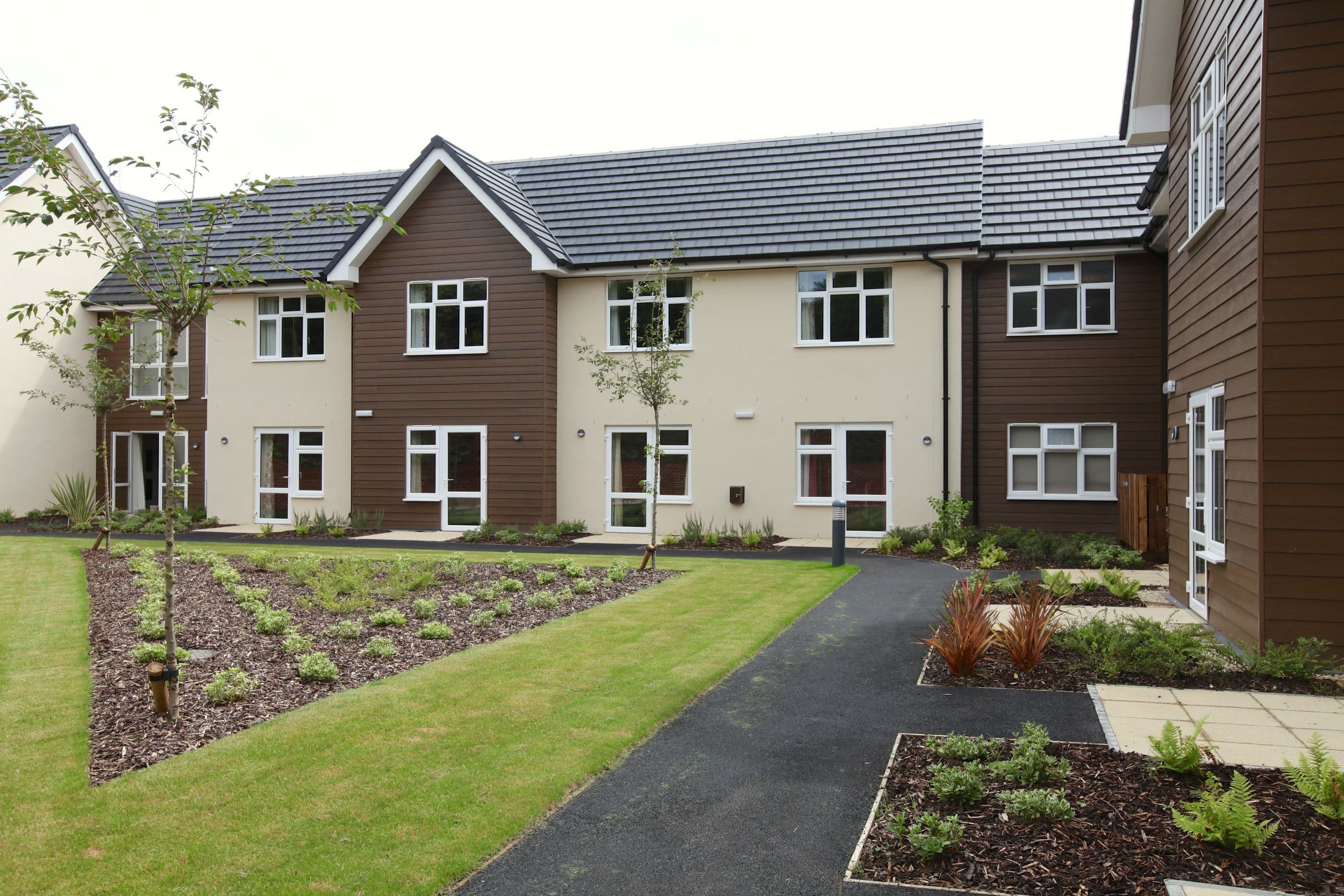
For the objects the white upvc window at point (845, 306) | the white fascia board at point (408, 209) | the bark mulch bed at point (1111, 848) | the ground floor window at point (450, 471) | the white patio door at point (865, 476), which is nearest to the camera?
the bark mulch bed at point (1111, 848)

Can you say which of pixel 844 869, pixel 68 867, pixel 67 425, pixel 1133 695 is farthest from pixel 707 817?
pixel 67 425

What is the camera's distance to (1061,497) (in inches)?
746

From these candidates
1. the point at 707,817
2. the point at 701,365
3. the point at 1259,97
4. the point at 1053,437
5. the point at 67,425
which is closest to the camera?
the point at 707,817

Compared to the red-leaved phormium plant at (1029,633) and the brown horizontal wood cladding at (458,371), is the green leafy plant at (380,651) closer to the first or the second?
the red-leaved phormium plant at (1029,633)

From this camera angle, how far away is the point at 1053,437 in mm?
19125

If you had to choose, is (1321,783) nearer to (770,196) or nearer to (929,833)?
(929,833)

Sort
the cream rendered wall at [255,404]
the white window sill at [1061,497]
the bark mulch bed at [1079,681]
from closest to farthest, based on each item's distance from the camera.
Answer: the bark mulch bed at [1079,681] < the white window sill at [1061,497] < the cream rendered wall at [255,404]

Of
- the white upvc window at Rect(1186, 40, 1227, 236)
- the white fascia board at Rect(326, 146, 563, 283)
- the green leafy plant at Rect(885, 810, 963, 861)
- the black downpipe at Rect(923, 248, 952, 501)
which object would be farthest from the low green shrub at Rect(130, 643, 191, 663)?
the black downpipe at Rect(923, 248, 952, 501)

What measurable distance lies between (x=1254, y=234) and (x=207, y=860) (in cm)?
900

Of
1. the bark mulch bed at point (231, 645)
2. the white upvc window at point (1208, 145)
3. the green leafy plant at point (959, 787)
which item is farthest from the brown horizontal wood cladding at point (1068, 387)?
the green leafy plant at point (959, 787)

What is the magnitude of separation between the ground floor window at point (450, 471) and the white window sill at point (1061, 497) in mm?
10693

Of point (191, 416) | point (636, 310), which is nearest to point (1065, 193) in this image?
point (636, 310)

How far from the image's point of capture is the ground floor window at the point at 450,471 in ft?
70.1

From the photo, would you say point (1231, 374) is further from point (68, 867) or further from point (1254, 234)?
point (68, 867)
